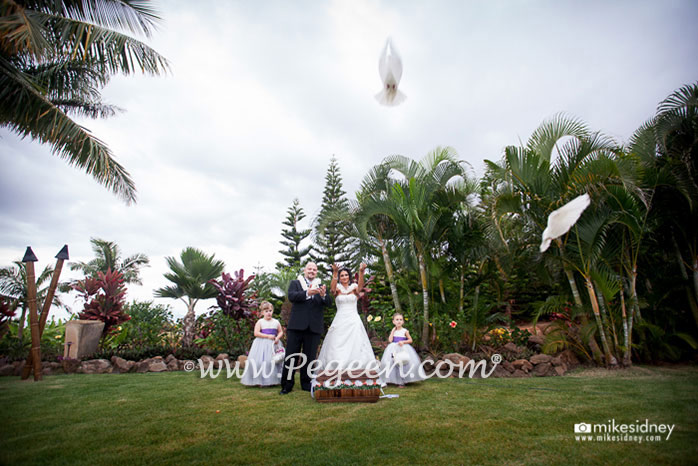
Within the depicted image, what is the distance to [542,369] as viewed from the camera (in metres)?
5.77

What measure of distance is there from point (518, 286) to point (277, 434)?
8639mm

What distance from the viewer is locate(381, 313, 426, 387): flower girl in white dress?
16.8 feet

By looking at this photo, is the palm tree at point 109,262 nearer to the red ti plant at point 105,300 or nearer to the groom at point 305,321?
the red ti plant at point 105,300

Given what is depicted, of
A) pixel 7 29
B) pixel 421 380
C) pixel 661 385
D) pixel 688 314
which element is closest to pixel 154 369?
pixel 421 380

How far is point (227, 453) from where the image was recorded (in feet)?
7.99

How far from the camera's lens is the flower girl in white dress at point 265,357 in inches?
204

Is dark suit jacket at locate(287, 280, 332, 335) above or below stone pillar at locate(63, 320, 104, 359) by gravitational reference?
above

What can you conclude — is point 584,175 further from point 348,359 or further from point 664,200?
point 348,359

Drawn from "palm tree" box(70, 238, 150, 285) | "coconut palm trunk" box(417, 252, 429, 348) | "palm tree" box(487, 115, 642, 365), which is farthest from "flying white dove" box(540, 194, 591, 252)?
"palm tree" box(70, 238, 150, 285)

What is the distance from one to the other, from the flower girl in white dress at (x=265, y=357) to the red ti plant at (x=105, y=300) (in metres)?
4.23

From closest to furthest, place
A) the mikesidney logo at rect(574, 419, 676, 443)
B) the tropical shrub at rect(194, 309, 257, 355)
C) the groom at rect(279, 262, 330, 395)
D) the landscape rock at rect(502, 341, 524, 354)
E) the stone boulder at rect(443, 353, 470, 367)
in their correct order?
the mikesidney logo at rect(574, 419, 676, 443)
the groom at rect(279, 262, 330, 395)
the stone boulder at rect(443, 353, 470, 367)
the landscape rock at rect(502, 341, 524, 354)
the tropical shrub at rect(194, 309, 257, 355)

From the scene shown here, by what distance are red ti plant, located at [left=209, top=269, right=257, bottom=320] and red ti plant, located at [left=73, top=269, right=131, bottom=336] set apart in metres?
1.92

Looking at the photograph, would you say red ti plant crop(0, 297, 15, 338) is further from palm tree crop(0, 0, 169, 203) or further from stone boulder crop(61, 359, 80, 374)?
palm tree crop(0, 0, 169, 203)

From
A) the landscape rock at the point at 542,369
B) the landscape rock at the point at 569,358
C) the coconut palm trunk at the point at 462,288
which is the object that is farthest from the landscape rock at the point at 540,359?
the coconut palm trunk at the point at 462,288
